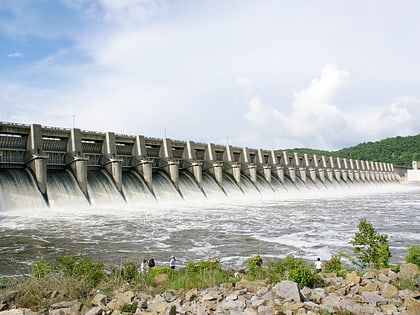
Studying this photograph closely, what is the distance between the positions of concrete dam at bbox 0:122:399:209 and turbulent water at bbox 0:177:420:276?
905mm

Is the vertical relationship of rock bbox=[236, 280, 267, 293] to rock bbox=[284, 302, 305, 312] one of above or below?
above

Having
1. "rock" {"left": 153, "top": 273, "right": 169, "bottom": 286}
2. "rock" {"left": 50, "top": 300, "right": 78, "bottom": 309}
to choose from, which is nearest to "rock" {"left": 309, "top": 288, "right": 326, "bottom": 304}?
"rock" {"left": 153, "top": 273, "right": 169, "bottom": 286}

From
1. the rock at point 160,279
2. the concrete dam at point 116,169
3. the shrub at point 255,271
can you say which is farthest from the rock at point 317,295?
the concrete dam at point 116,169

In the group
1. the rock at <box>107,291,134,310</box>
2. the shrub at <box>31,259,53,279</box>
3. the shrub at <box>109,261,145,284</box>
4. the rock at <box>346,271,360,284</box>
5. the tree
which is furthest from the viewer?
the tree

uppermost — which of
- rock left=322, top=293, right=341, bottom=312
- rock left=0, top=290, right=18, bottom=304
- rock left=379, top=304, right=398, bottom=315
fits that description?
rock left=0, top=290, right=18, bottom=304

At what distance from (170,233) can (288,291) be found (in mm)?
11431

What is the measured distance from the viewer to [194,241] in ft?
49.9

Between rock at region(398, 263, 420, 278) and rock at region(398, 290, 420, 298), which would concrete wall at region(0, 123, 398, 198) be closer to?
rock at region(398, 263, 420, 278)

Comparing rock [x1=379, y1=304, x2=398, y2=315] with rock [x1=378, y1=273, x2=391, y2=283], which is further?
Answer: rock [x1=378, y1=273, x2=391, y2=283]

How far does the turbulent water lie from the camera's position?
12.8 metres

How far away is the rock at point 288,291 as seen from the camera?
561 centimetres

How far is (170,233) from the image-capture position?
16.8m

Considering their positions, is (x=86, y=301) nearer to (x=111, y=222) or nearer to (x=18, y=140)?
(x=111, y=222)

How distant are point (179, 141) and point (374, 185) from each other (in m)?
57.8
